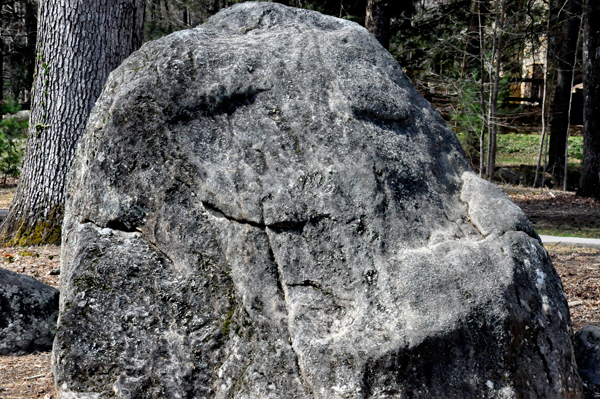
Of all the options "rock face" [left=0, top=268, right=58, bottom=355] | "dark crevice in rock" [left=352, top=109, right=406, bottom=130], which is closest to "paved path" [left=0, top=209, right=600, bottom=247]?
"rock face" [left=0, top=268, right=58, bottom=355]

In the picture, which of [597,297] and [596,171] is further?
[596,171]

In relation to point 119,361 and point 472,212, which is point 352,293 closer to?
point 472,212

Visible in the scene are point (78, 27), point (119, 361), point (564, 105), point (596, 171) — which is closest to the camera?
point (119, 361)

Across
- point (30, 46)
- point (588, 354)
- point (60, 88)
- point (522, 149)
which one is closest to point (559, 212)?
point (588, 354)

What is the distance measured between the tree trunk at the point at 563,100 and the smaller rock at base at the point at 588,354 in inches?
551

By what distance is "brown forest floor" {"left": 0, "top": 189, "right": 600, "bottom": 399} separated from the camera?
3.38m

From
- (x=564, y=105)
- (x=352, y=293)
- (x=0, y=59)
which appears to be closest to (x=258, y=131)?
(x=352, y=293)

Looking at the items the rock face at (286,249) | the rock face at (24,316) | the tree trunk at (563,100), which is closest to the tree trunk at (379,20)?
the tree trunk at (563,100)

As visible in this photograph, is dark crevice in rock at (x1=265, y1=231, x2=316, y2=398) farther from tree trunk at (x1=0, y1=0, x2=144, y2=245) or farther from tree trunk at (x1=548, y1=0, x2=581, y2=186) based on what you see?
→ tree trunk at (x1=548, y1=0, x2=581, y2=186)

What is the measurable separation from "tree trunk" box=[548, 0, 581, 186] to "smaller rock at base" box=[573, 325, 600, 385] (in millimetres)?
13988

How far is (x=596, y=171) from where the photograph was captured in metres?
12.7

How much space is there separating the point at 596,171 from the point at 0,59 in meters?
18.4

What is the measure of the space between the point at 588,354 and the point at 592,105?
10881mm

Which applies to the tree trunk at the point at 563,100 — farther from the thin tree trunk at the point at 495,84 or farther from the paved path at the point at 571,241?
the paved path at the point at 571,241
